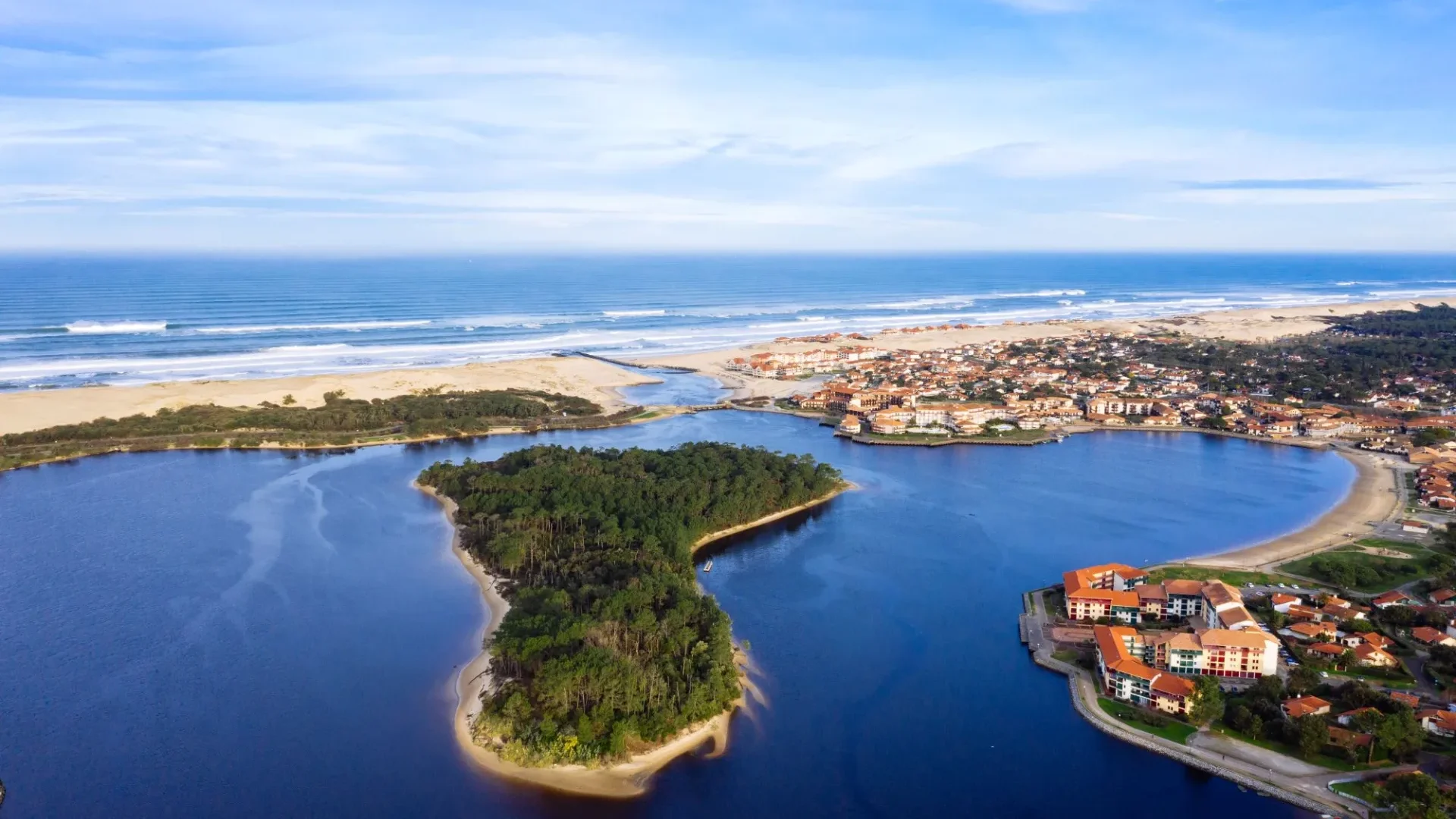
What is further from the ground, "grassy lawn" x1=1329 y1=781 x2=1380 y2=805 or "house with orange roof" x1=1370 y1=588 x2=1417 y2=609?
"house with orange roof" x1=1370 y1=588 x2=1417 y2=609

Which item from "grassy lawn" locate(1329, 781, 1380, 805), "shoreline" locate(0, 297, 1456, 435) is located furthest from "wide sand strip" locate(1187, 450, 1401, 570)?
"shoreline" locate(0, 297, 1456, 435)

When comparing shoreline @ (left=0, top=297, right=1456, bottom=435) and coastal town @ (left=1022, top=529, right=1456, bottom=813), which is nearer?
coastal town @ (left=1022, top=529, right=1456, bottom=813)

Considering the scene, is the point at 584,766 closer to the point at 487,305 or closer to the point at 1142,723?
the point at 1142,723

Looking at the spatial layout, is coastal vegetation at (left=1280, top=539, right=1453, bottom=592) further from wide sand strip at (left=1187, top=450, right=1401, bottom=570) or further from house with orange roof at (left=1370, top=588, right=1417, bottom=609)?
house with orange roof at (left=1370, top=588, right=1417, bottom=609)

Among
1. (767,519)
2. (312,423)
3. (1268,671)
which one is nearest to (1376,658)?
(1268,671)

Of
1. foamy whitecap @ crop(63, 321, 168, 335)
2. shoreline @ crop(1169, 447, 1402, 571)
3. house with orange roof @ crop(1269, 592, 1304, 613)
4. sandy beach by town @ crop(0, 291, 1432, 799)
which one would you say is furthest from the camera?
foamy whitecap @ crop(63, 321, 168, 335)

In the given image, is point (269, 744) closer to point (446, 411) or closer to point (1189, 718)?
point (1189, 718)

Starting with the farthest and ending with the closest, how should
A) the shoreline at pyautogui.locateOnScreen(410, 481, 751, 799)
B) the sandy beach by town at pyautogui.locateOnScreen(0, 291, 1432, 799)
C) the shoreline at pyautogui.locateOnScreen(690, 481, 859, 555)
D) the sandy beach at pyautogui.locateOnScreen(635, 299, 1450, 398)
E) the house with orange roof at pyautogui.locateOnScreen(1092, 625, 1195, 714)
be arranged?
the sandy beach at pyautogui.locateOnScreen(635, 299, 1450, 398)
the shoreline at pyautogui.locateOnScreen(690, 481, 859, 555)
the house with orange roof at pyautogui.locateOnScreen(1092, 625, 1195, 714)
the sandy beach by town at pyautogui.locateOnScreen(0, 291, 1432, 799)
the shoreline at pyautogui.locateOnScreen(410, 481, 751, 799)
